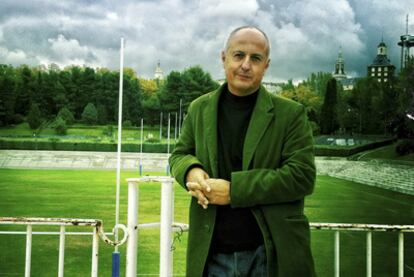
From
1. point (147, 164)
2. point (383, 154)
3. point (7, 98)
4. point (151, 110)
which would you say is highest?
point (7, 98)

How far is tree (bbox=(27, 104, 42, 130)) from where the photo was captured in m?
47.8

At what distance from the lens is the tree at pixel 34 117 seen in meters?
47.8

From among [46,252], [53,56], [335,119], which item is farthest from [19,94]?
[46,252]

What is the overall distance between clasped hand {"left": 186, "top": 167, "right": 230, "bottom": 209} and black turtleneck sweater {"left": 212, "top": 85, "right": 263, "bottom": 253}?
7 centimetres

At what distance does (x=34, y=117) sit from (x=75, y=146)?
9.39m

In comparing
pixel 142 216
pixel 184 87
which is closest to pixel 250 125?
→ pixel 142 216

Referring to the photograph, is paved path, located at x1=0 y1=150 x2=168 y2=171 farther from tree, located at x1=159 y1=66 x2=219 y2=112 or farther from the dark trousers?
the dark trousers

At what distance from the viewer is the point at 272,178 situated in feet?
4.43

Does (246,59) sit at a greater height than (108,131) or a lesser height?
lesser

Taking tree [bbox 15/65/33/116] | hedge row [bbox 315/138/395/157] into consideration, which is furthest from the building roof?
tree [bbox 15/65/33/116]

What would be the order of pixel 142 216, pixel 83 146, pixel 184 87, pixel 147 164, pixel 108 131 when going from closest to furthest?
pixel 142 216 → pixel 147 164 → pixel 83 146 → pixel 108 131 → pixel 184 87

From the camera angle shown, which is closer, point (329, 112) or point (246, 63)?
point (246, 63)

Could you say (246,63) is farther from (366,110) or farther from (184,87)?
(184,87)

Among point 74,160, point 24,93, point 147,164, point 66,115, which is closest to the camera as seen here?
point 147,164
